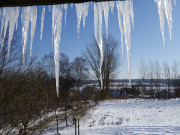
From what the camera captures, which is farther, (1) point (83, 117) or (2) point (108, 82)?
(2) point (108, 82)

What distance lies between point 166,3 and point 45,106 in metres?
6.44

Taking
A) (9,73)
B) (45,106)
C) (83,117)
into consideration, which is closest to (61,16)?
(9,73)

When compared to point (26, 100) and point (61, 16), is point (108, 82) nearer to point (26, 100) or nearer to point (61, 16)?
point (26, 100)

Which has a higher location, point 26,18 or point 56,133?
point 26,18

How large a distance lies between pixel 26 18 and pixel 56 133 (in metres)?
6.98

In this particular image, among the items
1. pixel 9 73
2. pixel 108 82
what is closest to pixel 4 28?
pixel 9 73

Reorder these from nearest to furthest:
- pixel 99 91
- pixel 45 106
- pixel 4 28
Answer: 1. pixel 4 28
2. pixel 45 106
3. pixel 99 91

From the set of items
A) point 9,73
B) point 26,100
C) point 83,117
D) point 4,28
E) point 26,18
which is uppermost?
point 26,18

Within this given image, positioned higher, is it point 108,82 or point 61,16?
point 61,16

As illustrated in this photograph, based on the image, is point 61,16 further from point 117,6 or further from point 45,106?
point 45,106

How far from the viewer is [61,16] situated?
148cm

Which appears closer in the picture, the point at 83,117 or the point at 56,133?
the point at 56,133

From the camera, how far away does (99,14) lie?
1457mm

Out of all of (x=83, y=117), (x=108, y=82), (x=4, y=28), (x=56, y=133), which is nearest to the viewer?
(x=4, y=28)
